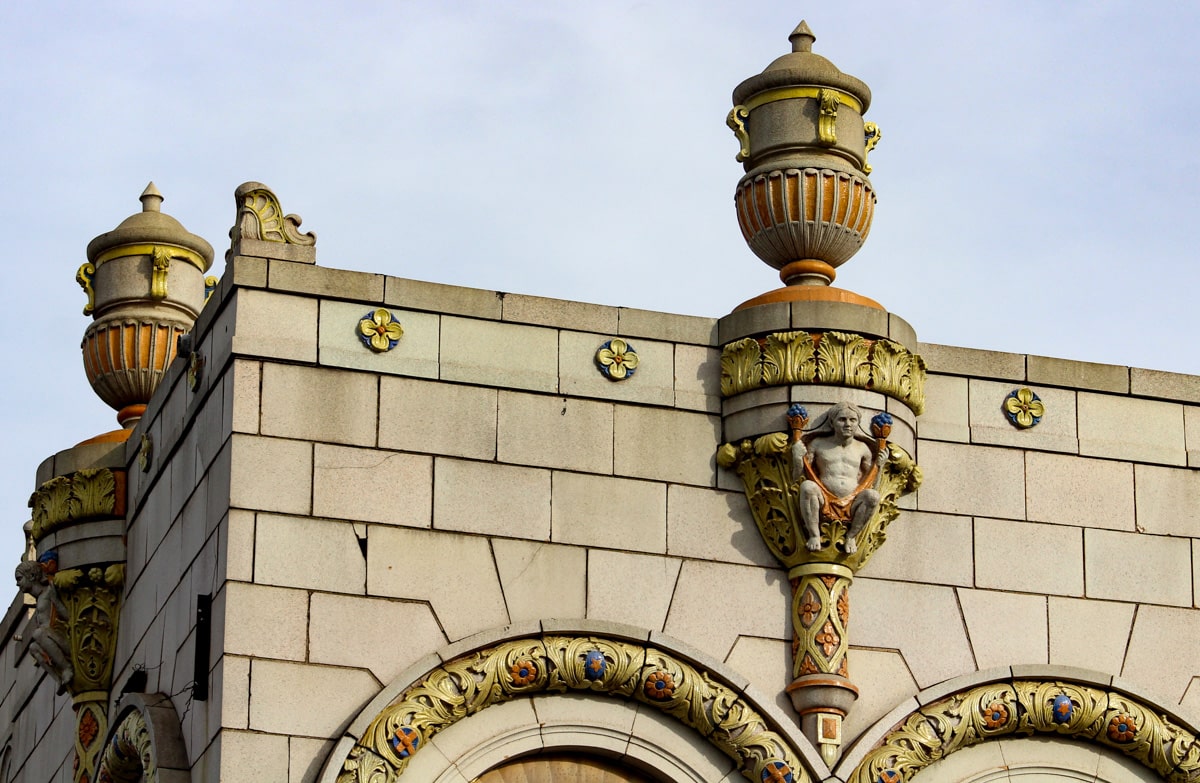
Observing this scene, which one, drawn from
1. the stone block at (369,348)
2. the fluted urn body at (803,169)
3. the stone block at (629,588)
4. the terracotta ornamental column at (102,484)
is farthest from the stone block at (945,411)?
the terracotta ornamental column at (102,484)

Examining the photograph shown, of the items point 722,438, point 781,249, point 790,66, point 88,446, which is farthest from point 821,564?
point 88,446

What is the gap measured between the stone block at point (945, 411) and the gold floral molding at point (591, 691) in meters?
2.68

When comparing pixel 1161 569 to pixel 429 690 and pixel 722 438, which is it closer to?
pixel 722 438

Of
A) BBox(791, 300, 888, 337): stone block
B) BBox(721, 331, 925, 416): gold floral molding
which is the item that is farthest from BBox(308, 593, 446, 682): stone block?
BBox(791, 300, 888, 337): stone block

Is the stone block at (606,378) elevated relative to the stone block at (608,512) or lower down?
elevated

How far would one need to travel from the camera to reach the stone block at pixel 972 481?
2177 cm

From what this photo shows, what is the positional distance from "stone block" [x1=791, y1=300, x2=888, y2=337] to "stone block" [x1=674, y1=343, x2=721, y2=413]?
0.68m

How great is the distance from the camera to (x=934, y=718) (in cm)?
2106

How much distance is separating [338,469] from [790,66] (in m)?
4.87

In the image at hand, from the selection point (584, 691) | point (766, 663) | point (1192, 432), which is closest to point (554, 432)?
point (584, 691)

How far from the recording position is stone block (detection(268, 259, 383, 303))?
817 inches

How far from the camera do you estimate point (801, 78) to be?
22.4 metres

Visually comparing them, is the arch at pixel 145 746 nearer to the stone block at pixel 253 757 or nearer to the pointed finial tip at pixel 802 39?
the stone block at pixel 253 757

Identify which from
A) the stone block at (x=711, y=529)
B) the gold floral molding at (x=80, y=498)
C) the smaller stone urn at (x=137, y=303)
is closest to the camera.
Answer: the stone block at (x=711, y=529)
